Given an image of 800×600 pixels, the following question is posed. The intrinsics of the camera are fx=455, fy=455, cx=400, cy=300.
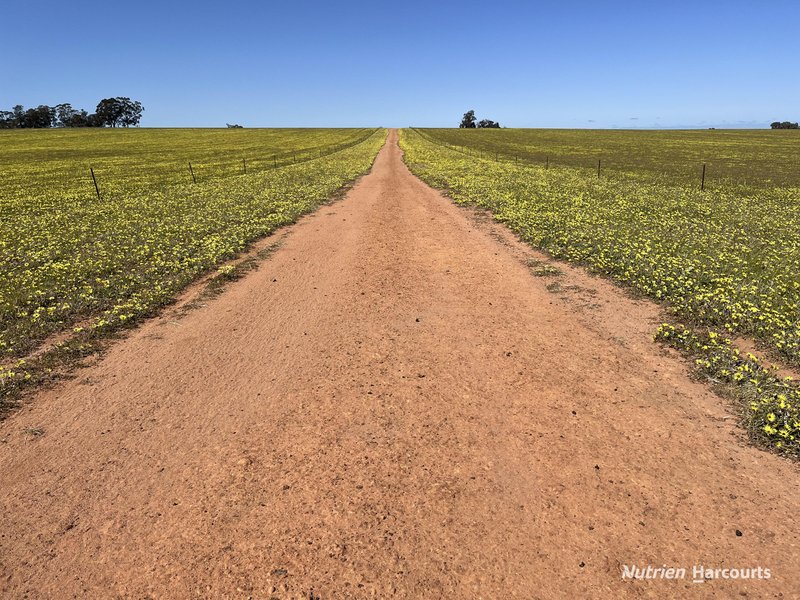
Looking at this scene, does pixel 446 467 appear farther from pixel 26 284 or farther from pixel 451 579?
pixel 26 284

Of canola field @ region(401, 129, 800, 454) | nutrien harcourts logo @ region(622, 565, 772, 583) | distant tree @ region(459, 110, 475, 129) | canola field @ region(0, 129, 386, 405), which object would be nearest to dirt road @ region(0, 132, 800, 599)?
nutrien harcourts logo @ region(622, 565, 772, 583)

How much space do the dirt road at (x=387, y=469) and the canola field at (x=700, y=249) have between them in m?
0.69

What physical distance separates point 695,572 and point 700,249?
41.5 feet

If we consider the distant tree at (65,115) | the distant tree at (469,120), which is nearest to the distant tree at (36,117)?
the distant tree at (65,115)

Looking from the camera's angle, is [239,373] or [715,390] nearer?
[715,390]

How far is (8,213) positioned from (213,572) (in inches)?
1068

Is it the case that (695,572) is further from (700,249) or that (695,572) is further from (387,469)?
(700,249)

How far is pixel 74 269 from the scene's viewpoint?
12.5 meters

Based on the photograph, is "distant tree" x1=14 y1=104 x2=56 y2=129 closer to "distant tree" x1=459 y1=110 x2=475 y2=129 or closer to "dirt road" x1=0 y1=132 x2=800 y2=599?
"distant tree" x1=459 y1=110 x2=475 y2=129

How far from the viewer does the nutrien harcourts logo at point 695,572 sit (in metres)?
3.93

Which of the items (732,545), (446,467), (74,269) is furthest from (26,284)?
(732,545)

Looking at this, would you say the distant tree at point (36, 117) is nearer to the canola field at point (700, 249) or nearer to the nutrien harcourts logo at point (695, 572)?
the canola field at point (700, 249)

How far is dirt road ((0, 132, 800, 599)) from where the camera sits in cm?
403

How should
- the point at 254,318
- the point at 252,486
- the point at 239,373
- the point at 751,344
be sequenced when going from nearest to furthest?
the point at 252,486, the point at 239,373, the point at 751,344, the point at 254,318
